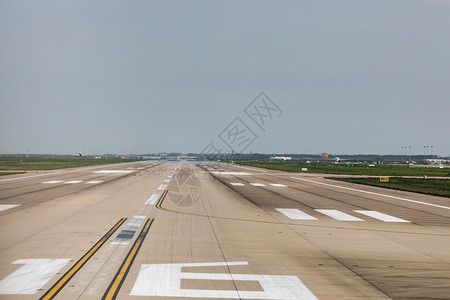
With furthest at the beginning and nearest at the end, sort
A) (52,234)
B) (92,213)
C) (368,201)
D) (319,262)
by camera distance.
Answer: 1. (368,201)
2. (92,213)
3. (52,234)
4. (319,262)

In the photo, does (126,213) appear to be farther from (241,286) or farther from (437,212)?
(437,212)

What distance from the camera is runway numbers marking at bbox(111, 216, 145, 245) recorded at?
1257 cm

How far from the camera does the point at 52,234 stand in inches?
540

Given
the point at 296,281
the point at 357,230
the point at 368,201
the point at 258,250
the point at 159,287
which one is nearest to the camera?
the point at 159,287

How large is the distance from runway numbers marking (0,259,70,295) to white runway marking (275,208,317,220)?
36.3ft

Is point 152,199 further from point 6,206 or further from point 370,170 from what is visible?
point 370,170

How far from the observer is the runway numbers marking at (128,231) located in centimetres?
1257

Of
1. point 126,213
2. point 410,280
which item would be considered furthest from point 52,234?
point 410,280

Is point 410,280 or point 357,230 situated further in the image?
point 357,230

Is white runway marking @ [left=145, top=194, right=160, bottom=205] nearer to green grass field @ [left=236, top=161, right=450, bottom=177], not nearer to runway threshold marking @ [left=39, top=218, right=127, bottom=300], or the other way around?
runway threshold marking @ [left=39, top=218, right=127, bottom=300]

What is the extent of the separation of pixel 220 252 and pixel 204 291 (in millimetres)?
3332

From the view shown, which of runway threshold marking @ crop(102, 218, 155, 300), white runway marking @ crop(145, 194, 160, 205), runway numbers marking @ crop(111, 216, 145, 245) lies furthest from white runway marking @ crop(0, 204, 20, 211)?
runway threshold marking @ crop(102, 218, 155, 300)

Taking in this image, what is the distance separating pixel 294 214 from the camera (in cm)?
1969

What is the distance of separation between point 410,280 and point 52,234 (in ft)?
35.5
